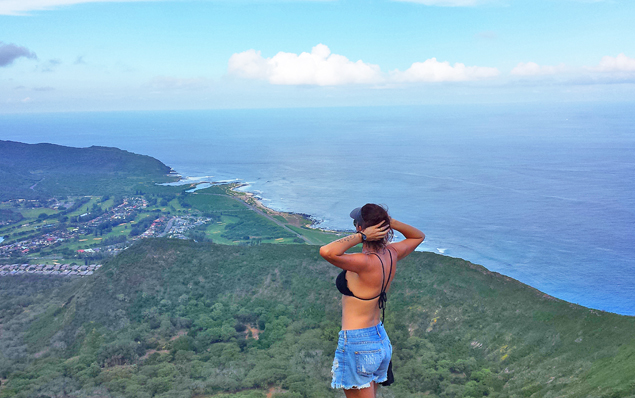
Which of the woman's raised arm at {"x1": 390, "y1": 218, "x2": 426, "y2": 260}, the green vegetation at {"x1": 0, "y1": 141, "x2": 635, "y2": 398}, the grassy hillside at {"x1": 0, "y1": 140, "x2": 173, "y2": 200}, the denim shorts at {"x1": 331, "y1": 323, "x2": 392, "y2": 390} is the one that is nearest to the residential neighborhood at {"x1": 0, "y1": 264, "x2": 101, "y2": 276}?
the green vegetation at {"x1": 0, "y1": 141, "x2": 635, "y2": 398}

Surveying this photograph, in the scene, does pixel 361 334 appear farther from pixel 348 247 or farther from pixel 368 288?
pixel 348 247

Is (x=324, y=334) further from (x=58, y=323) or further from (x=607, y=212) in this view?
(x=607, y=212)

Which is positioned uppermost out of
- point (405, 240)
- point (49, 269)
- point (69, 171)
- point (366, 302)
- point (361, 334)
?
point (405, 240)

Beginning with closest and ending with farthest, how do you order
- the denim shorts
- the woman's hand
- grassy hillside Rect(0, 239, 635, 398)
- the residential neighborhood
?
the woman's hand, the denim shorts, grassy hillside Rect(0, 239, 635, 398), the residential neighborhood

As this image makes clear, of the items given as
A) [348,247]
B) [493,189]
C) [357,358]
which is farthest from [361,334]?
[493,189]

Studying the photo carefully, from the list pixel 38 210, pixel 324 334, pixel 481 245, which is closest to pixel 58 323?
pixel 324 334

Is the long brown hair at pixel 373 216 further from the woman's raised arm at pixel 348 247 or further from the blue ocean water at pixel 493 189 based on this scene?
the blue ocean water at pixel 493 189

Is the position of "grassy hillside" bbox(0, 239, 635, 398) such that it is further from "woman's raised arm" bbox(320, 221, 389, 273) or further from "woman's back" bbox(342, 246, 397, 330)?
"woman's raised arm" bbox(320, 221, 389, 273)
